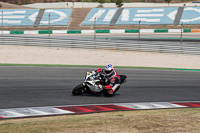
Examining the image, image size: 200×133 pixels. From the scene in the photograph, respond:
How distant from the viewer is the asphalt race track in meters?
11.5

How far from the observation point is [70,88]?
13672mm

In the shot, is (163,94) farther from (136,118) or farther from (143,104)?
(136,118)

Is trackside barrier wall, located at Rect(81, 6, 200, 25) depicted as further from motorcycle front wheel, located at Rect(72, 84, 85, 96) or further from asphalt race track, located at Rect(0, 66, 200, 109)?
motorcycle front wheel, located at Rect(72, 84, 85, 96)

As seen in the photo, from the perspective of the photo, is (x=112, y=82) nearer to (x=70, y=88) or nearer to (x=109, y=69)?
(x=109, y=69)

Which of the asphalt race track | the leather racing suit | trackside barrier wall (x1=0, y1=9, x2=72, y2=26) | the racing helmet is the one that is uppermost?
trackside barrier wall (x1=0, y1=9, x2=72, y2=26)

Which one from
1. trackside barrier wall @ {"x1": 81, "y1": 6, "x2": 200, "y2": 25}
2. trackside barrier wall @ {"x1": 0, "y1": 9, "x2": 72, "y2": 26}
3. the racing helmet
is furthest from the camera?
trackside barrier wall @ {"x1": 81, "y1": 6, "x2": 200, "y2": 25}

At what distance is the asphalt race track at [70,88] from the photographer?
37.7 ft

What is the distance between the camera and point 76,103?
11.2 meters

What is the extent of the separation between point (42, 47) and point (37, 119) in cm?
2123

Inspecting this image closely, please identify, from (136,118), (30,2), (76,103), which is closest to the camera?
(136,118)

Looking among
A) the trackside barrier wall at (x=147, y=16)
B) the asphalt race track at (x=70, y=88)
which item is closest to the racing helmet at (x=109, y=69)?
the asphalt race track at (x=70, y=88)

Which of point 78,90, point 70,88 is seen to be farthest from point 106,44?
point 78,90

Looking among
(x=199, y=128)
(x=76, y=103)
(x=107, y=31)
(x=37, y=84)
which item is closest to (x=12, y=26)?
(x=107, y=31)

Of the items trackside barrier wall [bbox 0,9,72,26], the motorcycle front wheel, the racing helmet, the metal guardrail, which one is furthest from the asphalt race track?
trackside barrier wall [bbox 0,9,72,26]
